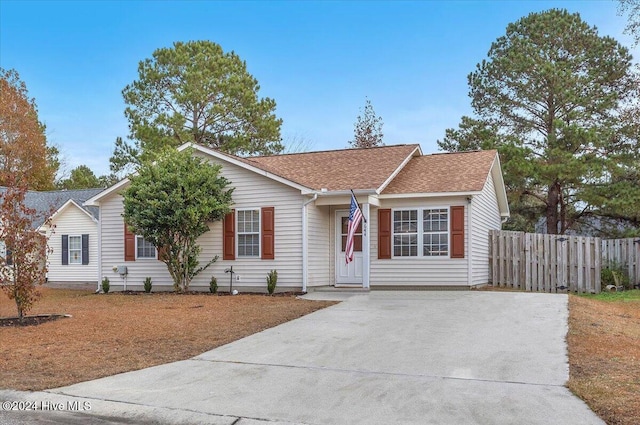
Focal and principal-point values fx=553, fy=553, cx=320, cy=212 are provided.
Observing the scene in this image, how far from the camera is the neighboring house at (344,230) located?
1471 cm

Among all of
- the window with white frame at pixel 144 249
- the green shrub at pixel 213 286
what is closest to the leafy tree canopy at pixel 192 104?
the window with white frame at pixel 144 249

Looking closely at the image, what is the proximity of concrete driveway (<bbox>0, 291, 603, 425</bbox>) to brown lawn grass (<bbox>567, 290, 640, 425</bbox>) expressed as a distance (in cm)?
17

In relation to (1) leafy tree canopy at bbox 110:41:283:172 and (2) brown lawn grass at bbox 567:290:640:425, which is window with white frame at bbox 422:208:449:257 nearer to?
(2) brown lawn grass at bbox 567:290:640:425

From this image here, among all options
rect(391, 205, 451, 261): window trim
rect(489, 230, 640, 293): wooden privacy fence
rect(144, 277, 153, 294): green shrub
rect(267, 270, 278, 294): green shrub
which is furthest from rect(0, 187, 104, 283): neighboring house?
rect(489, 230, 640, 293): wooden privacy fence

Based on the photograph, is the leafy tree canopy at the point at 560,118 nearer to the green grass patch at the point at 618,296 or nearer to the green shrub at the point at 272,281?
the green grass patch at the point at 618,296

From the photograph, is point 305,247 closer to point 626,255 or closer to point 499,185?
point 499,185

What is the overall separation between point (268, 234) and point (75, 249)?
11778 mm

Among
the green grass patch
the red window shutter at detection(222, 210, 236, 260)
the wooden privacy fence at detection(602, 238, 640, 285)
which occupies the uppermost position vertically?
the red window shutter at detection(222, 210, 236, 260)

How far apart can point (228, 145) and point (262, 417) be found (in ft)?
87.0

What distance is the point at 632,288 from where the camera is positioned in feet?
55.7

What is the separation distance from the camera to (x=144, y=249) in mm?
16844

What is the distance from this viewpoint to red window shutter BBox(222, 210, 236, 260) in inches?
611

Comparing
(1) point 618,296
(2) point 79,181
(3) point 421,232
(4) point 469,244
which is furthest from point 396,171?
(2) point 79,181

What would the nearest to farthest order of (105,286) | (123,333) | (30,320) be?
1. (123,333)
2. (30,320)
3. (105,286)
